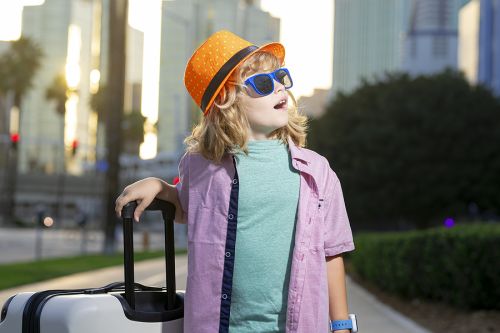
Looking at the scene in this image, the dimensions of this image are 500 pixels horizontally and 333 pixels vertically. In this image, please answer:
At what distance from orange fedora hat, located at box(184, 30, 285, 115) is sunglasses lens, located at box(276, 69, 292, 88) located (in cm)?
9

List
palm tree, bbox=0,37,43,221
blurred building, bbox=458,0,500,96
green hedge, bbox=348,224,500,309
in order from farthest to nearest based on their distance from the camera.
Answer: blurred building, bbox=458,0,500,96, palm tree, bbox=0,37,43,221, green hedge, bbox=348,224,500,309

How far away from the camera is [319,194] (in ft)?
9.39

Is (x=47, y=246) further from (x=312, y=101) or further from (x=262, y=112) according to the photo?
(x=262, y=112)

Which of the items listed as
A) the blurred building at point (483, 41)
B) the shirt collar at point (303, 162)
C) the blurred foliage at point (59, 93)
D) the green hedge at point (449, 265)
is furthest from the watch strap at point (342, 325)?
the blurred building at point (483, 41)

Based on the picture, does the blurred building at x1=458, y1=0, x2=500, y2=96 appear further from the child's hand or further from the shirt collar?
the child's hand

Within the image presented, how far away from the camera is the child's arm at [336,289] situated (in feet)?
9.45

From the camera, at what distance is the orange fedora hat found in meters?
2.94

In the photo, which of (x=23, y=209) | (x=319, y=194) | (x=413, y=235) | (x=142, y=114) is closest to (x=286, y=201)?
(x=319, y=194)

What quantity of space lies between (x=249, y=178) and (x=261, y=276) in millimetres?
302

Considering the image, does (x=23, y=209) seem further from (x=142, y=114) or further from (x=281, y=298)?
(x=281, y=298)

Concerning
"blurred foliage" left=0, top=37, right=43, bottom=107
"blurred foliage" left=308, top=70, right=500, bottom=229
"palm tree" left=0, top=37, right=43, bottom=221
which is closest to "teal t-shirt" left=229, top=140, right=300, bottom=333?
"blurred foliage" left=308, top=70, right=500, bottom=229

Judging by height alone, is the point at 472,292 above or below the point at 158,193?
below

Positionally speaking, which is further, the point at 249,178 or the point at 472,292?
the point at 472,292

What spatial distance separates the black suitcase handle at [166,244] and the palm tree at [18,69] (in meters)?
71.3
